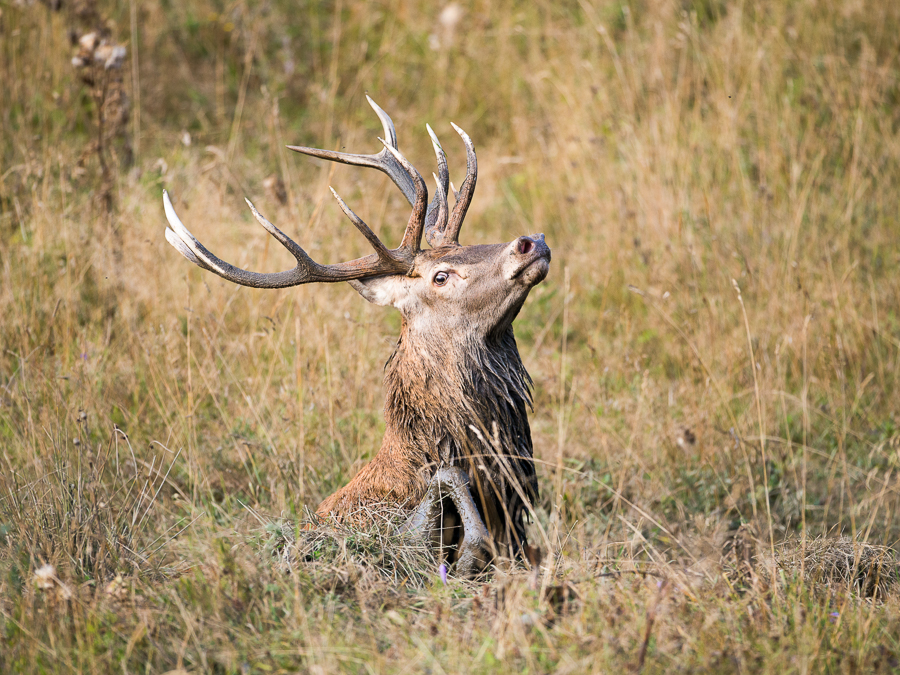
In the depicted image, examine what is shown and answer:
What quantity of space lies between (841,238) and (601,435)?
229 cm

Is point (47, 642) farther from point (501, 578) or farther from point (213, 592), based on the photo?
point (501, 578)

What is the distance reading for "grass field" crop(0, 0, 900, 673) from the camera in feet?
7.88

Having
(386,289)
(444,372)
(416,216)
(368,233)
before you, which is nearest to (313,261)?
(368,233)

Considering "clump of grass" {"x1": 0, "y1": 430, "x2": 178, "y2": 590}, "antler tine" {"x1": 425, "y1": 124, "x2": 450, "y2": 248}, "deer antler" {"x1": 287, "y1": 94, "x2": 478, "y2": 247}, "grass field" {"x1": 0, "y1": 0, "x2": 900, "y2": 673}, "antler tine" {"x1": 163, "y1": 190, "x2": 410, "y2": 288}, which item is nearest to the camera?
"grass field" {"x1": 0, "y1": 0, "x2": 900, "y2": 673}

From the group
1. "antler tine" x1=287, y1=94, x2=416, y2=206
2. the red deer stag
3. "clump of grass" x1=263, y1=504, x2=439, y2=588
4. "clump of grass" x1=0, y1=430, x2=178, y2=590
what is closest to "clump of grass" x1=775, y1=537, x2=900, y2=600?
the red deer stag

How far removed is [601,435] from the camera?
4.06m

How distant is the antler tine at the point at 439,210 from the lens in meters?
3.55

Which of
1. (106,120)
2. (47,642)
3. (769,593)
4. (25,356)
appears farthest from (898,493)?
(106,120)

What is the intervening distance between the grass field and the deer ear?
0.62 meters

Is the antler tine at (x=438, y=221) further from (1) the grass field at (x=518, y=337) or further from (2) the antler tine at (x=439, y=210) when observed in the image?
(1) the grass field at (x=518, y=337)

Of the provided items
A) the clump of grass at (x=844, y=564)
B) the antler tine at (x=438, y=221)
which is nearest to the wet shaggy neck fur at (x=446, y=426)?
the antler tine at (x=438, y=221)

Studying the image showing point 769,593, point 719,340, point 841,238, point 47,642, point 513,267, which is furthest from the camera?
point 841,238

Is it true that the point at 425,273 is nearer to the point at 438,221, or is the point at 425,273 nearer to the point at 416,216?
the point at 416,216

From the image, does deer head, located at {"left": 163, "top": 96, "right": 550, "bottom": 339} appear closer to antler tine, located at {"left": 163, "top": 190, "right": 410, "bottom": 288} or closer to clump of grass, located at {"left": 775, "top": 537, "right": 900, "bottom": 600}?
antler tine, located at {"left": 163, "top": 190, "right": 410, "bottom": 288}
